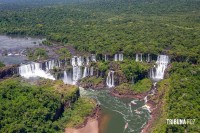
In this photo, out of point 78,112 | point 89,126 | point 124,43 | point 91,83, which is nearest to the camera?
point 89,126

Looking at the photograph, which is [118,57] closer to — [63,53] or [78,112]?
[63,53]

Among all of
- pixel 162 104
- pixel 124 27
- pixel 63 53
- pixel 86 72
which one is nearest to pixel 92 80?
pixel 86 72

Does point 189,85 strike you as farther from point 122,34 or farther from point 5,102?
point 122,34

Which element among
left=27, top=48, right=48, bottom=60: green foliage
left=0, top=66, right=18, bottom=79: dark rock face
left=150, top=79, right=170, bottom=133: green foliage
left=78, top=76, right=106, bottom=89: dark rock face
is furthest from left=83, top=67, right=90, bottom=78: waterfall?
left=150, top=79, right=170, bottom=133: green foliage

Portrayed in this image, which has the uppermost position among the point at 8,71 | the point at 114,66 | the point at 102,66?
the point at 102,66

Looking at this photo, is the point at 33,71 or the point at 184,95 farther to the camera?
the point at 33,71

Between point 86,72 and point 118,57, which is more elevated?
point 118,57

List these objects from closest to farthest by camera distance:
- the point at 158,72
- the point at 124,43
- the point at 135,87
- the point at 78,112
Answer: the point at 78,112 → the point at 135,87 → the point at 158,72 → the point at 124,43
